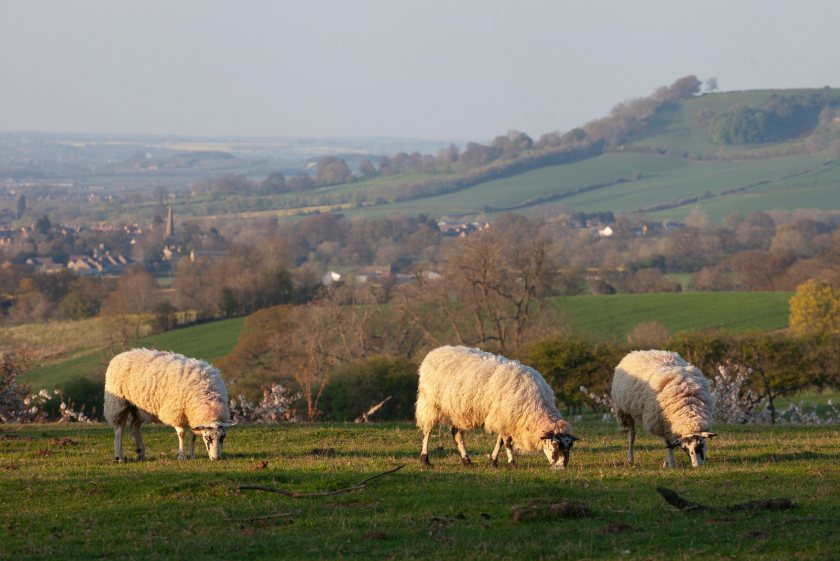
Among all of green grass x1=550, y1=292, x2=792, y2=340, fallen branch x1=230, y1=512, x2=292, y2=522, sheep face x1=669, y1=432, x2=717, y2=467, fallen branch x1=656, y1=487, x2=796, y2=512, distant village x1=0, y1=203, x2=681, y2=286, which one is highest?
fallen branch x1=656, y1=487, x2=796, y2=512

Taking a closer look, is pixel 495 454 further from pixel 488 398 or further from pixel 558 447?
pixel 558 447

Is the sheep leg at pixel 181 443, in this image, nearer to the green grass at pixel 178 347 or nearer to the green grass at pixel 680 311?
the green grass at pixel 178 347

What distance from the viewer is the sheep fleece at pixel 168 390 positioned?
1870cm

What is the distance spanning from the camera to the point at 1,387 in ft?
103

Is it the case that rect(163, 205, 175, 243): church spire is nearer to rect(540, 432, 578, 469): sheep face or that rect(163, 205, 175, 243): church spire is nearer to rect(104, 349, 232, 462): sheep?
rect(104, 349, 232, 462): sheep

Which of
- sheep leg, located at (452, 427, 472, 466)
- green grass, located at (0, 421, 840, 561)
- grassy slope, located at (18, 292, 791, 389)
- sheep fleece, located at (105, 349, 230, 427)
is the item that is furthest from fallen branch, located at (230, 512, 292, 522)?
grassy slope, located at (18, 292, 791, 389)

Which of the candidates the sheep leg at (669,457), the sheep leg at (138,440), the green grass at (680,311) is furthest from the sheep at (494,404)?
the green grass at (680,311)

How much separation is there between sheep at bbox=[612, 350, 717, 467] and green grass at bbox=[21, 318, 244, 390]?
49.4m

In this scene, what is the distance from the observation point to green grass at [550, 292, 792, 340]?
242ft

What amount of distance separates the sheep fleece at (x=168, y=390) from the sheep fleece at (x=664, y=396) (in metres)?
6.69

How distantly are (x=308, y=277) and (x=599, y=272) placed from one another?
28184 millimetres

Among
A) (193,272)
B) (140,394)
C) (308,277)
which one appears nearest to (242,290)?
(308,277)

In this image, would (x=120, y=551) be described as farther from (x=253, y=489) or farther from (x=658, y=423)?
(x=658, y=423)

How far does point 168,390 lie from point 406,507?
256 inches
